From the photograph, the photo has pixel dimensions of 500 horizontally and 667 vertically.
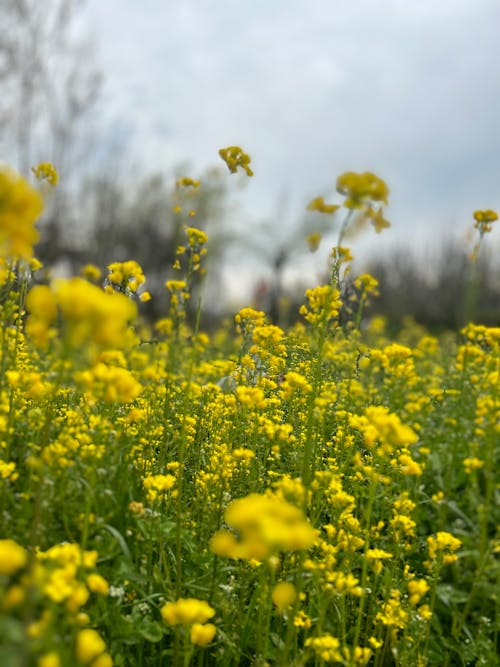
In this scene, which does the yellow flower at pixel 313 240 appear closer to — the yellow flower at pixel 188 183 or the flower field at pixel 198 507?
the flower field at pixel 198 507

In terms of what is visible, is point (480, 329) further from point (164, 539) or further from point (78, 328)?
point (78, 328)

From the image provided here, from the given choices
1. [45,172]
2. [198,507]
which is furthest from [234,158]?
[198,507]

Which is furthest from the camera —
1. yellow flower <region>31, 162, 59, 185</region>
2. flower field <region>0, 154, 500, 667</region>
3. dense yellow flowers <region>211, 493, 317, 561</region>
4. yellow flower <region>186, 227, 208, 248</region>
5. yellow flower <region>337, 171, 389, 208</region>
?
yellow flower <region>31, 162, 59, 185</region>

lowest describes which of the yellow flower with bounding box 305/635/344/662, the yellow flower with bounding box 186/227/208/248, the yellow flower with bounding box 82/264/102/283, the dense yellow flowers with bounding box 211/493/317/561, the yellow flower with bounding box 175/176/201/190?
the yellow flower with bounding box 305/635/344/662

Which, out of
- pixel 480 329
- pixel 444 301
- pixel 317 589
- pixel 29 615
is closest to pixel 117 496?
pixel 317 589

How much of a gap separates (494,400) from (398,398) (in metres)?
0.63

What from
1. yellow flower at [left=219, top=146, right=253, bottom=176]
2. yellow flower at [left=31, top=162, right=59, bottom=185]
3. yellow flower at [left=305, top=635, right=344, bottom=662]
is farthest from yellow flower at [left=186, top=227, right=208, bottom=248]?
yellow flower at [left=305, top=635, right=344, bottom=662]

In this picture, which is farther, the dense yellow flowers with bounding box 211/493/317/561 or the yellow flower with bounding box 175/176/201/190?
the yellow flower with bounding box 175/176/201/190

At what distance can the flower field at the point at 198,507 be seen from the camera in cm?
117

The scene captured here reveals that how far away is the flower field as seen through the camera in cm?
117

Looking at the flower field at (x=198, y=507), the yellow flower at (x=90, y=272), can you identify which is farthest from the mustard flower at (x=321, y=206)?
the yellow flower at (x=90, y=272)

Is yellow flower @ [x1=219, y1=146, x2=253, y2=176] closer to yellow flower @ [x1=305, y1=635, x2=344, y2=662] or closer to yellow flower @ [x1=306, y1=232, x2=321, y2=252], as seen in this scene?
yellow flower @ [x1=306, y1=232, x2=321, y2=252]

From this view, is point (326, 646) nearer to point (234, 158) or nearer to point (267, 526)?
point (267, 526)

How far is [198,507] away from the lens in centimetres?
264
